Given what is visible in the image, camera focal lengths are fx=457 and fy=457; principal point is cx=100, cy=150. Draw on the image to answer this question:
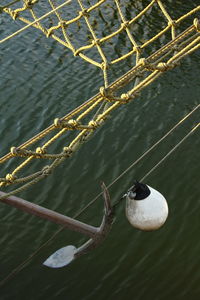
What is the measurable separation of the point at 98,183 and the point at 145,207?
479 cm

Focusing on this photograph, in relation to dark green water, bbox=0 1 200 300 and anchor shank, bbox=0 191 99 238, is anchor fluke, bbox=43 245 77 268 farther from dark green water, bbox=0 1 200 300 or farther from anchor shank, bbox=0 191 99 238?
dark green water, bbox=0 1 200 300

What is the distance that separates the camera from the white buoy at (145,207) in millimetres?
4859

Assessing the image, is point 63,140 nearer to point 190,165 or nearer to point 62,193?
point 62,193

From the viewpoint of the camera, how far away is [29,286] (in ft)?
24.3

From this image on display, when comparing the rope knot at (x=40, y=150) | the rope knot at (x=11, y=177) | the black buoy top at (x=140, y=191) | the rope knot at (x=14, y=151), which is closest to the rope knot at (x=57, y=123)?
the rope knot at (x=40, y=150)

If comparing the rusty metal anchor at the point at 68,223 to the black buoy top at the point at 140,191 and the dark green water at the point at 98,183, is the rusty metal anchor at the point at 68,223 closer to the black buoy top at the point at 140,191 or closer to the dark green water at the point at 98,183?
the black buoy top at the point at 140,191

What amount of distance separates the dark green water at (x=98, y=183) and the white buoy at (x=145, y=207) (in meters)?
2.95

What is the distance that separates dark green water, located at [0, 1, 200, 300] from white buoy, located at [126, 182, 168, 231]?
2953mm

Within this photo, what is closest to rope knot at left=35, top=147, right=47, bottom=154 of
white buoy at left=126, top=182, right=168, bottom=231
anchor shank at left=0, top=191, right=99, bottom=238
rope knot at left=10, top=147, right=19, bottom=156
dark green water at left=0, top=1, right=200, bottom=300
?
rope knot at left=10, top=147, right=19, bottom=156

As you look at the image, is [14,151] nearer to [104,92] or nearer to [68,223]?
[68,223]

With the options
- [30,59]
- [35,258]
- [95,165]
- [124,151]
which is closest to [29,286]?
[35,258]

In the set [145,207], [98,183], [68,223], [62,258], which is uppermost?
[68,223]

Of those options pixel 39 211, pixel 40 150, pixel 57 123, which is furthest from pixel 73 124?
pixel 39 211

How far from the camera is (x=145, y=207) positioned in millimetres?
4852
